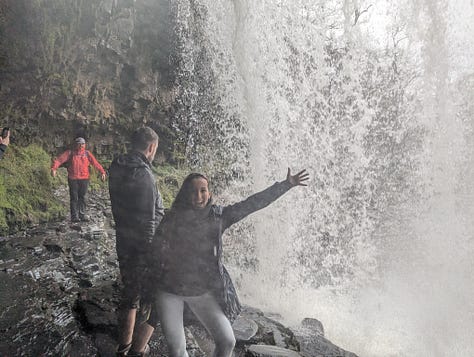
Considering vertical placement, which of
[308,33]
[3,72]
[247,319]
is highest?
[308,33]

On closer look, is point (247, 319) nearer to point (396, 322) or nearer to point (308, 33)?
point (396, 322)

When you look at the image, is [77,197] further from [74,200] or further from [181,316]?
[181,316]

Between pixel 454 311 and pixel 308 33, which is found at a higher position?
pixel 308 33

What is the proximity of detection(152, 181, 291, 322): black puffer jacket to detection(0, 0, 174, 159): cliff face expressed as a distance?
6.13 m

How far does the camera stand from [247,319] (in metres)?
4.53

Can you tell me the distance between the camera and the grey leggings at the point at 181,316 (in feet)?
8.57

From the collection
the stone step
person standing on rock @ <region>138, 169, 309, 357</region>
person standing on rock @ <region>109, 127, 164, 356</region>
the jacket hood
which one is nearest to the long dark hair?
person standing on rock @ <region>138, 169, 309, 357</region>

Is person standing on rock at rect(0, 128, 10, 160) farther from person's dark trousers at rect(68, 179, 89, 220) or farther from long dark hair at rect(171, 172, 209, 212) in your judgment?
long dark hair at rect(171, 172, 209, 212)

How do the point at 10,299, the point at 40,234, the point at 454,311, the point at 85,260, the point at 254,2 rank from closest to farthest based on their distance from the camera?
1. the point at 10,299
2. the point at 85,260
3. the point at 40,234
4. the point at 454,311
5. the point at 254,2

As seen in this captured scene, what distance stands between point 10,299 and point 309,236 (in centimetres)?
523

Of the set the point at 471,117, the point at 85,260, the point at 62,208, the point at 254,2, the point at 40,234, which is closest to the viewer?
the point at 85,260

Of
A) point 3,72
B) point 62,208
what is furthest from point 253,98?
point 3,72

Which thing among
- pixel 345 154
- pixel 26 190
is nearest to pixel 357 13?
pixel 345 154

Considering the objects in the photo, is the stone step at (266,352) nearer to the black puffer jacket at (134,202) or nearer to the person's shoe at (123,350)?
the person's shoe at (123,350)
